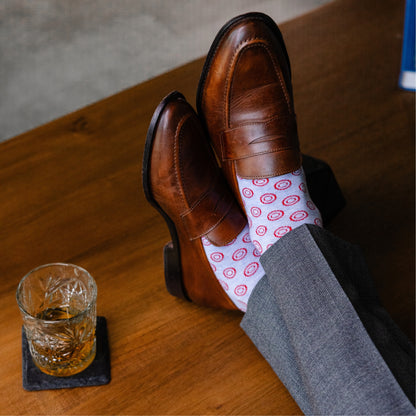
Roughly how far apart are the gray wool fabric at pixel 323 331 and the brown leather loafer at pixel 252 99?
132mm

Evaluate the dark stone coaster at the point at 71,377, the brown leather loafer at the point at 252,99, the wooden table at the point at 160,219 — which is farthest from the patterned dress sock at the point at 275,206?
the dark stone coaster at the point at 71,377

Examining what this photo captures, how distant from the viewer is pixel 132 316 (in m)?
0.80

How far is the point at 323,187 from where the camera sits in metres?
0.89

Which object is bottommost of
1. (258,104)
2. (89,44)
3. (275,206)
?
(89,44)

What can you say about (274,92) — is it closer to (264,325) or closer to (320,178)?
(320,178)

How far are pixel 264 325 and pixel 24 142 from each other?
50cm

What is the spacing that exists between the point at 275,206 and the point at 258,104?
14 cm

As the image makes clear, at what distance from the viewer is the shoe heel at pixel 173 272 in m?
0.81

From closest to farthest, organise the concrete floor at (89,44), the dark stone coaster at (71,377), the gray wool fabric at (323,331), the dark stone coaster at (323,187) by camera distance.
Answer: the gray wool fabric at (323,331), the dark stone coaster at (71,377), the dark stone coaster at (323,187), the concrete floor at (89,44)

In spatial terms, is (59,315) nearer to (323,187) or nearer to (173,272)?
(173,272)

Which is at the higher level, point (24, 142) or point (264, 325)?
point (24, 142)

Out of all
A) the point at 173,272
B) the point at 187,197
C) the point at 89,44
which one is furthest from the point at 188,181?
the point at 89,44

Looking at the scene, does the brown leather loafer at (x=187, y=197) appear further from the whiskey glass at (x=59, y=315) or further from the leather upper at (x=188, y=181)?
the whiskey glass at (x=59, y=315)

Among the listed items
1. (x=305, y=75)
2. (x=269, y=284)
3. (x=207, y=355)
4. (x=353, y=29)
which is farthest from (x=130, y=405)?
(x=353, y=29)
